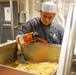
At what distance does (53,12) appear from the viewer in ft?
5.06

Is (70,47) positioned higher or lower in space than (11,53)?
higher

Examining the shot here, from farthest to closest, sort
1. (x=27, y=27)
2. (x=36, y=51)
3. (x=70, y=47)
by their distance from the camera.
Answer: (x=27, y=27) → (x=36, y=51) → (x=70, y=47)

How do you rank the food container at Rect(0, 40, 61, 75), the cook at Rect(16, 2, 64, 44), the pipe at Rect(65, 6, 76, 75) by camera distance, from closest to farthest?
the pipe at Rect(65, 6, 76, 75) < the food container at Rect(0, 40, 61, 75) < the cook at Rect(16, 2, 64, 44)

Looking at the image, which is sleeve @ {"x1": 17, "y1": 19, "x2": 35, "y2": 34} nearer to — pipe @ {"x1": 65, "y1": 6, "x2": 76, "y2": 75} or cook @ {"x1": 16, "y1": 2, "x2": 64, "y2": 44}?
cook @ {"x1": 16, "y1": 2, "x2": 64, "y2": 44}

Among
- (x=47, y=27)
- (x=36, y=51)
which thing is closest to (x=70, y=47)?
(x=36, y=51)

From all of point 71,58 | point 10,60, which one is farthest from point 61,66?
point 10,60

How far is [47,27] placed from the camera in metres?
1.63

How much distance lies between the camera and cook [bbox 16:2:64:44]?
1542 millimetres

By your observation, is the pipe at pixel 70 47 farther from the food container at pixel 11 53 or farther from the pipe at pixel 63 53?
the food container at pixel 11 53

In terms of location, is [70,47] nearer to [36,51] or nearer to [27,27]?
[36,51]

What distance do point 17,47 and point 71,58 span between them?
3.66 feet

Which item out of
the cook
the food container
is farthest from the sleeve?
the food container

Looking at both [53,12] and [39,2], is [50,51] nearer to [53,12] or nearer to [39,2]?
[53,12]

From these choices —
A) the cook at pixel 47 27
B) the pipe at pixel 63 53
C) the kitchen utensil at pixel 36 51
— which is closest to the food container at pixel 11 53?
the kitchen utensil at pixel 36 51
